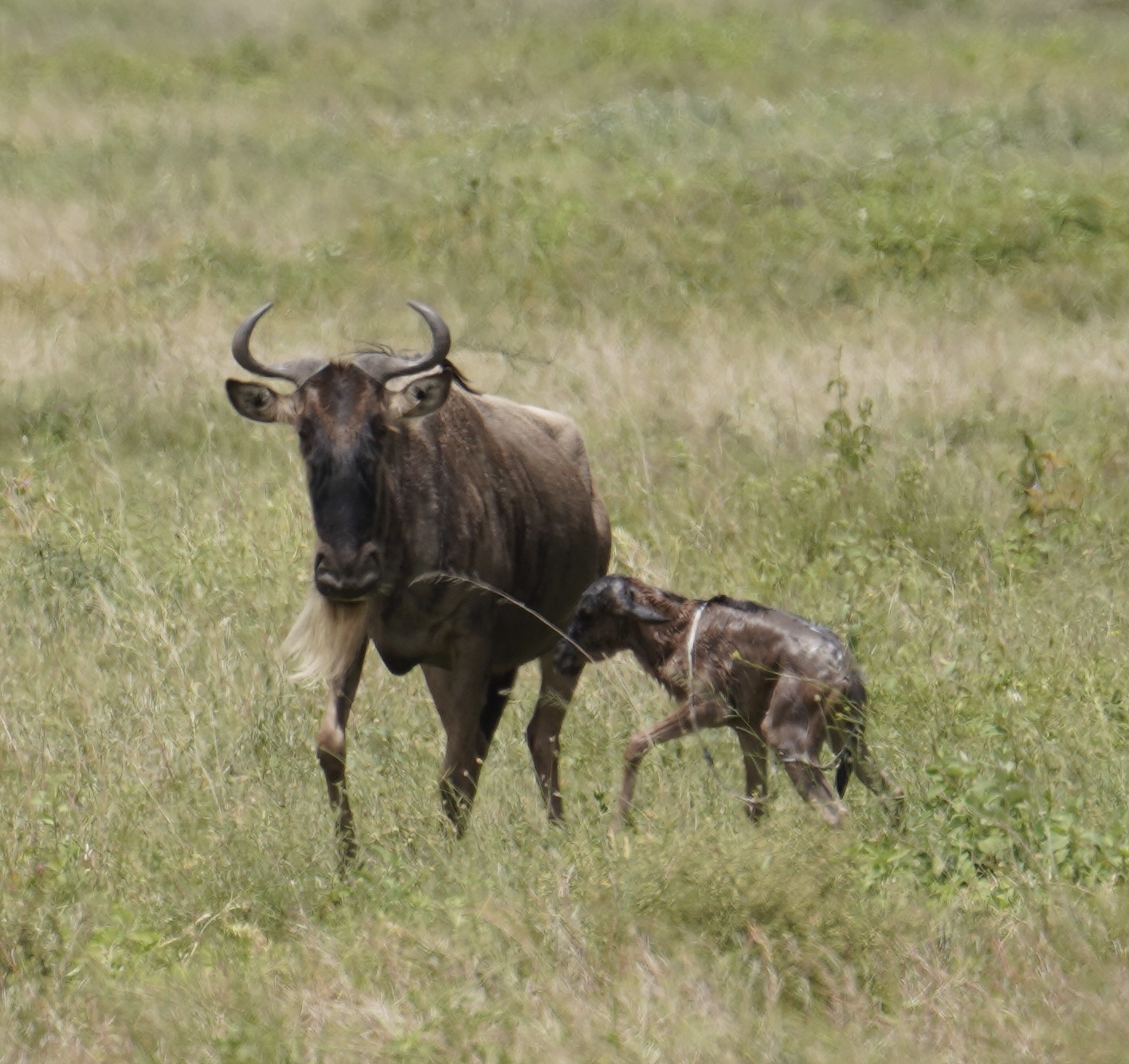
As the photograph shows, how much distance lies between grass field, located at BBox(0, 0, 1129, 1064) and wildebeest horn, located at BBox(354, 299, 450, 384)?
1365 mm

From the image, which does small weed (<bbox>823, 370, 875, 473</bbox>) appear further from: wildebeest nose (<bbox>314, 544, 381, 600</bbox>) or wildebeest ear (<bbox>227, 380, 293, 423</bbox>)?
wildebeest nose (<bbox>314, 544, 381, 600</bbox>)

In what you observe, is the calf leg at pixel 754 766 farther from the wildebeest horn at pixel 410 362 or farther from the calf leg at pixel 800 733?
the wildebeest horn at pixel 410 362

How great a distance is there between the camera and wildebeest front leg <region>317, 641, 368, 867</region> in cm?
559

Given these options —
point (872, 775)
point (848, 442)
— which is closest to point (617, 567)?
point (848, 442)

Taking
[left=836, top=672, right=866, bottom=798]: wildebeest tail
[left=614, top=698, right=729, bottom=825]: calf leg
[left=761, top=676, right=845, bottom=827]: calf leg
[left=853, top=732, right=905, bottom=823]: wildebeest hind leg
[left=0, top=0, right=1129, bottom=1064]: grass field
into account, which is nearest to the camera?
[left=0, top=0, right=1129, bottom=1064]: grass field

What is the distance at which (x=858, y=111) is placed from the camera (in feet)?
79.7

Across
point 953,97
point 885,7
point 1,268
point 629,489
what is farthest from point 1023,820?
point 885,7

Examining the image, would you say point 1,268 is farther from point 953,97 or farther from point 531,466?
point 953,97

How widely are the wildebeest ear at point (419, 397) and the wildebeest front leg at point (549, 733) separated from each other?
105 cm

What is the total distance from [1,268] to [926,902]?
49.5 ft

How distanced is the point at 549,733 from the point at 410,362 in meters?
1.45

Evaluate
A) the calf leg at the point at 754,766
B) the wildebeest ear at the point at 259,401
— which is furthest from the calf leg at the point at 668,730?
the wildebeest ear at the point at 259,401

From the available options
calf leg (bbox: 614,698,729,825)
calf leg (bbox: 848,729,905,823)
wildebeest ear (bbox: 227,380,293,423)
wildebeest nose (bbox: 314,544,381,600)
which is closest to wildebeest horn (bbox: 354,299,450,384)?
wildebeest ear (bbox: 227,380,293,423)

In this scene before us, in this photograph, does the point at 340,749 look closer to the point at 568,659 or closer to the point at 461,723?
the point at 461,723
